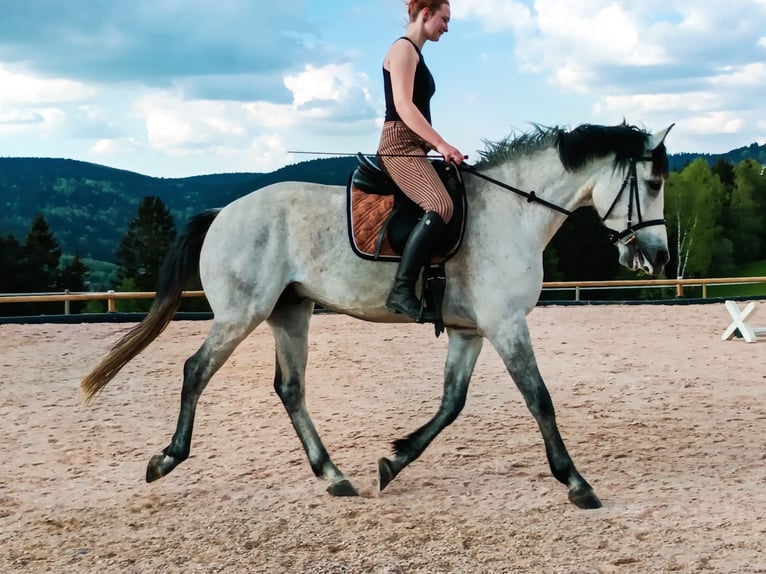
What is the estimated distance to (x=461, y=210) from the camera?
15.9 feet

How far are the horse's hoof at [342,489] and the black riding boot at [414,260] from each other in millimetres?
1119

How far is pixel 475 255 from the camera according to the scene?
4.84m

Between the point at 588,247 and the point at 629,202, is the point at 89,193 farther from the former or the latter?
the point at 629,202

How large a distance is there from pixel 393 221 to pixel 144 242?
187ft

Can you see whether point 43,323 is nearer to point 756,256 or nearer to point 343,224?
point 343,224

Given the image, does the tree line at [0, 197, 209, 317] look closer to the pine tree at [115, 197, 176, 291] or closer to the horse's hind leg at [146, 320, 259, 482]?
the pine tree at [115, 197, 176, 291]

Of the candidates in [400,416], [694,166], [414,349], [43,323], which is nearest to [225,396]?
[400,416]

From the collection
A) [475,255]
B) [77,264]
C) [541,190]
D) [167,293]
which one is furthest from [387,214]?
[77,264]

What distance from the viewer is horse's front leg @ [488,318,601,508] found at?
184 inches

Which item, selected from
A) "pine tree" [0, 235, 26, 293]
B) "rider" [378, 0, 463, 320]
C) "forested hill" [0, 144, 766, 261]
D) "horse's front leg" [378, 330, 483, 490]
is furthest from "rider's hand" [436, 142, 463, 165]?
"forested hill" [0, 144, 766, 261]

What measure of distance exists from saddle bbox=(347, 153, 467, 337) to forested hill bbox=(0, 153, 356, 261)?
121 metres

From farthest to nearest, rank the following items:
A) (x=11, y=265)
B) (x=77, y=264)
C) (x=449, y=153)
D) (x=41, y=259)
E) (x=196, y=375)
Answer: (x=77, y=264) < (x=41, y=259) < (x=11, y=265) < (x=196, y=375) < (x=449, y=153)

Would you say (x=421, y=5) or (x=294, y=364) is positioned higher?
(x=421, y=5)

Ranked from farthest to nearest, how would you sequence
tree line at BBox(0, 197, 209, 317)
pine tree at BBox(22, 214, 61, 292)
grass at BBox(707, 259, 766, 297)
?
grass at BBox(707, 259, 766, 297), pine tree at BBox(22, 214, 61, 292), tree line at BBox(0, 197, 209, 317)
